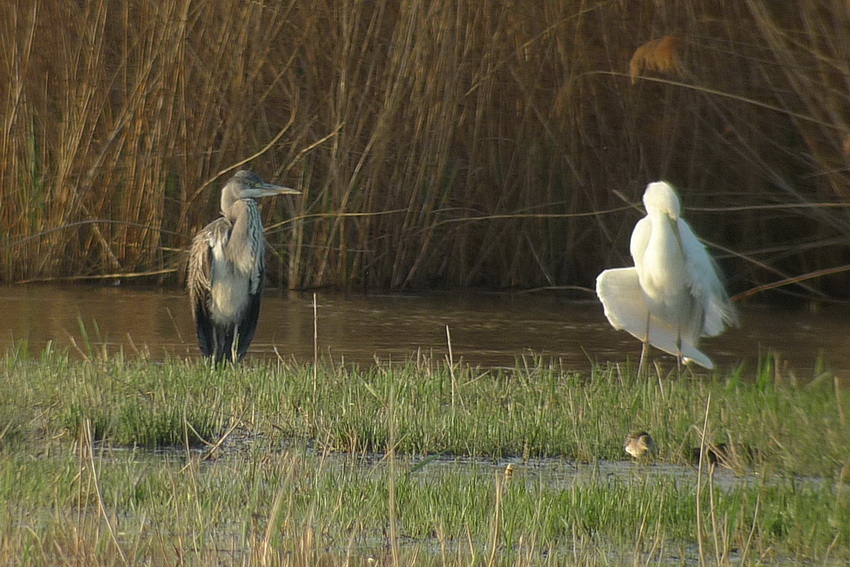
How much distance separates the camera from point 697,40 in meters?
8.55

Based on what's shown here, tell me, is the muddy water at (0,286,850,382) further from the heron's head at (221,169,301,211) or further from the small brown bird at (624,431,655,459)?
the small brown bird at (624,431,655,459)

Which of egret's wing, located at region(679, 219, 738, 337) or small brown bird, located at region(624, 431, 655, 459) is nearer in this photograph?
small brown bird, located at region(624, 431, 655, 459)

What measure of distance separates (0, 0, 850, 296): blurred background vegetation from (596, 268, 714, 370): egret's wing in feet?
7.07

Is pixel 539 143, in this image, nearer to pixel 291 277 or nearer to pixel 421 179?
pixel 421 179

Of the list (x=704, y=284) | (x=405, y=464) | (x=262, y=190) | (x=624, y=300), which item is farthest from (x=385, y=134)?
(x=405, y=464)

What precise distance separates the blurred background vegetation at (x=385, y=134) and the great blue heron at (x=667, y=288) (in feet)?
7.13

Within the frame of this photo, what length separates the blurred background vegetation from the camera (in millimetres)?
8656

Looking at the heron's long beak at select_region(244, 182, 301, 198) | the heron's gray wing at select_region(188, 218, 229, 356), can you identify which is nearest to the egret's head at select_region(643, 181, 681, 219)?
the heron's long beak at select_region(244, 182, 301, 198)

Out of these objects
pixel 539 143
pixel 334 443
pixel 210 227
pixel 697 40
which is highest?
pixel 697 40

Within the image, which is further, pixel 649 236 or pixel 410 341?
pixel 410 341

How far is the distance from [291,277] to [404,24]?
75.0 inches

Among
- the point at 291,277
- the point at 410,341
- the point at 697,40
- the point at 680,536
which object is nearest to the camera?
the point at 680,536

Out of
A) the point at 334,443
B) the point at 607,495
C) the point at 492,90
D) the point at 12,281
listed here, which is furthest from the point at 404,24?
the point at 607,495

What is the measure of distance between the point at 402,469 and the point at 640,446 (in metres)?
0.80
